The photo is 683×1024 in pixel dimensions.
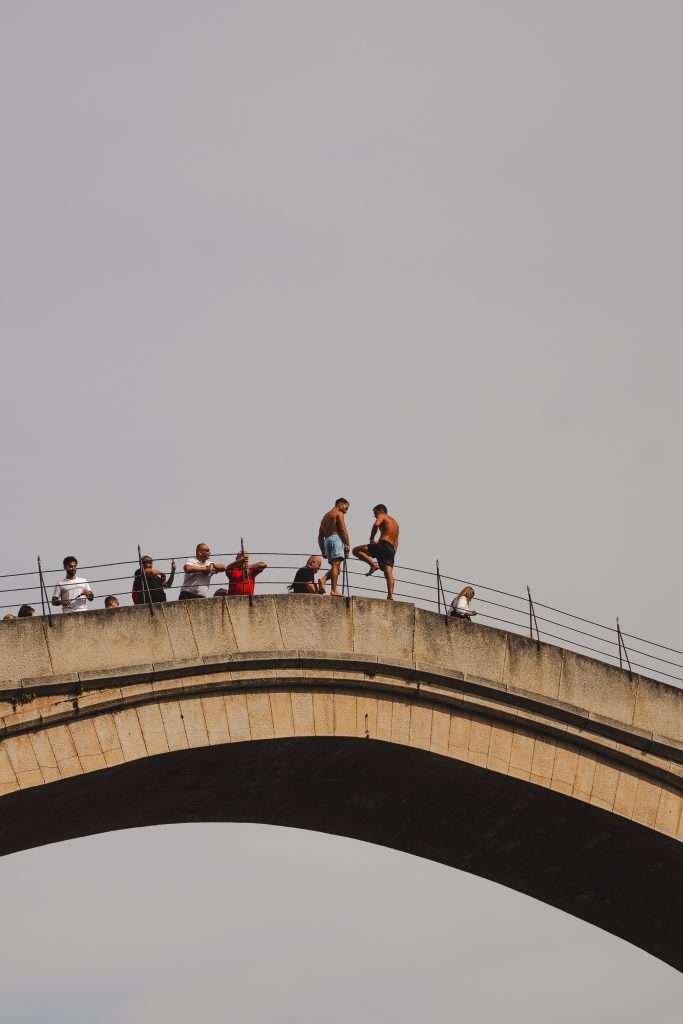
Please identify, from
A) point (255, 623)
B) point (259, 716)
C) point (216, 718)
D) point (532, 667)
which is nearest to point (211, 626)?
point (255, 623)

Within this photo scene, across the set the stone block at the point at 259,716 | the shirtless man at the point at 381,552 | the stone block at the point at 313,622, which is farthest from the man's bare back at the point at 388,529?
the stone block at the point at 259,716

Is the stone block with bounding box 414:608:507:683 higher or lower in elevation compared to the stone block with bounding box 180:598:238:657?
lower

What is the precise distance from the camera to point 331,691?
28.5 metres

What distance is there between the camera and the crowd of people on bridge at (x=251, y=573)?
2795 cm

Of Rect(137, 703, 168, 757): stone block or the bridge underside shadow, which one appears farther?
the bridge underside shadow

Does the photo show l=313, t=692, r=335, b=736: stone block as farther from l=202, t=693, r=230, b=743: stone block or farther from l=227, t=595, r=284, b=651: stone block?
l=202, t=693, r=230, b=743: stone block

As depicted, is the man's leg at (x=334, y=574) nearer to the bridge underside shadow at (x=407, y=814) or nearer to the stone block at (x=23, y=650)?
the bridge underside shadow at (x=407, y=814)

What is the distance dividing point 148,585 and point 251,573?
145 cm

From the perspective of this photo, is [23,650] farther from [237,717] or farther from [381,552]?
[381,552]

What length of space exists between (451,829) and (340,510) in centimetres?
542

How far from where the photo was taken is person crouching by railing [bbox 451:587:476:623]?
29.9 metres

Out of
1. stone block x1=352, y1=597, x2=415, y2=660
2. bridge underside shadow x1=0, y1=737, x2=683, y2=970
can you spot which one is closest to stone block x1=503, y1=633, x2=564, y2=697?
bridge underside shadow x1=0, y1=737, x2=683, y2=970

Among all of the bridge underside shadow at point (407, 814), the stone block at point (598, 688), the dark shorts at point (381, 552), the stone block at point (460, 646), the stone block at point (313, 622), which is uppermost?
the dark shorts at point (381, 552)

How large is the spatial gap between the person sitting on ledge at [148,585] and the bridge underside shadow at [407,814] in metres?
2.18
